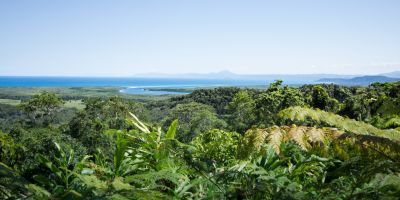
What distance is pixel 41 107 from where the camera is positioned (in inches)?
1865

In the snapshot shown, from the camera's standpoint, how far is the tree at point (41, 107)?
46.3m

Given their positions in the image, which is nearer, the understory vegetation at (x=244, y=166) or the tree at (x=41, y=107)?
the understory vegetation at (x=244, y=166)

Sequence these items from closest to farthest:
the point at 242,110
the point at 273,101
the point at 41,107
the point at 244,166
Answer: the point at 244,166 < the point at 273,101 < the point at 242,110 < the point at 41,107

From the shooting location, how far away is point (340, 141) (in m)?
2.49

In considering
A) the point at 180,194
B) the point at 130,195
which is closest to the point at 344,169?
the point at 180,194

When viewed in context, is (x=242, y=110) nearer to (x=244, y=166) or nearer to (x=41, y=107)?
(x=41, y=107)

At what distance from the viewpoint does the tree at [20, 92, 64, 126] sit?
46281mm

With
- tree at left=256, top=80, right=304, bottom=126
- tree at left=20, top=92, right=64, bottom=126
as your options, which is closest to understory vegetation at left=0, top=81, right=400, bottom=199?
tree at left=256, top=80, right=304, bottom=126

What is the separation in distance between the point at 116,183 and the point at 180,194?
31cm

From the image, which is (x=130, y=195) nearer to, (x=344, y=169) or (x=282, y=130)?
(x=344, y=169)

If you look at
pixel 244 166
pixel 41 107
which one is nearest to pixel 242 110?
pixel 41 107

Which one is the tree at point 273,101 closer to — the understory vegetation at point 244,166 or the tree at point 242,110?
the tree at point 242,110

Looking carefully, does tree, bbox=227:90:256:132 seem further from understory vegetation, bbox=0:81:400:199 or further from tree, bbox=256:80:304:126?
understory vegetation, bbox=0:81:400:199

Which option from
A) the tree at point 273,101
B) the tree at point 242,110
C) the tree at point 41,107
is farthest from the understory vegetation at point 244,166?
the tree at point 41,107
